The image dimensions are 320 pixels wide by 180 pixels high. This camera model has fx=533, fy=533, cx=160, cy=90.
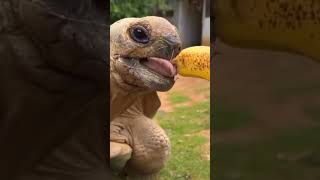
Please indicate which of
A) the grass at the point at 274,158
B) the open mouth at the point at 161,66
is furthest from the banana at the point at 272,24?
the open mouth at the point at 161,66

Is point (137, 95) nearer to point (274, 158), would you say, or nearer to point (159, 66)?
point (159, 66)

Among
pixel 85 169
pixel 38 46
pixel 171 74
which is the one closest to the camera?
pixel 38 46

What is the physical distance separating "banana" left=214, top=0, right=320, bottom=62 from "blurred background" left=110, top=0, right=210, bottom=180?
664mm

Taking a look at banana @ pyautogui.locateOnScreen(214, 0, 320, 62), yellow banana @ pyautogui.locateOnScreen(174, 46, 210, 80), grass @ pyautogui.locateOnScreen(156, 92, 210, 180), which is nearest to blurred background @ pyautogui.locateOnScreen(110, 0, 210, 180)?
grass @ pyautogui.locateOnScreen(156, 92, 210, 180)

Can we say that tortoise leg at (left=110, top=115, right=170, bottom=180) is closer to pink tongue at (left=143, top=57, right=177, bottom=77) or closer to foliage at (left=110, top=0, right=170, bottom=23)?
pink tongue at (left=143, top=57, right=177, bottom=77)

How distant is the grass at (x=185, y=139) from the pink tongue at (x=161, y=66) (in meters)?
0.74

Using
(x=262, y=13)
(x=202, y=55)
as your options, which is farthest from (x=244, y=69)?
(x=202, y=55)

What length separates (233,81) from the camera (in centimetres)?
134

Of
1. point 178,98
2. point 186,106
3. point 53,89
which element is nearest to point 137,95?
point 53,89

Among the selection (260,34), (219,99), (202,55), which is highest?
(260,34)

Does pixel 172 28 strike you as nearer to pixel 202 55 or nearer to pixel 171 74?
pixel 171 74

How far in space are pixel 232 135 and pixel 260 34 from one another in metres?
0.26

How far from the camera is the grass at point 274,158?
132 cm

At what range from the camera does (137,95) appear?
219 cm
